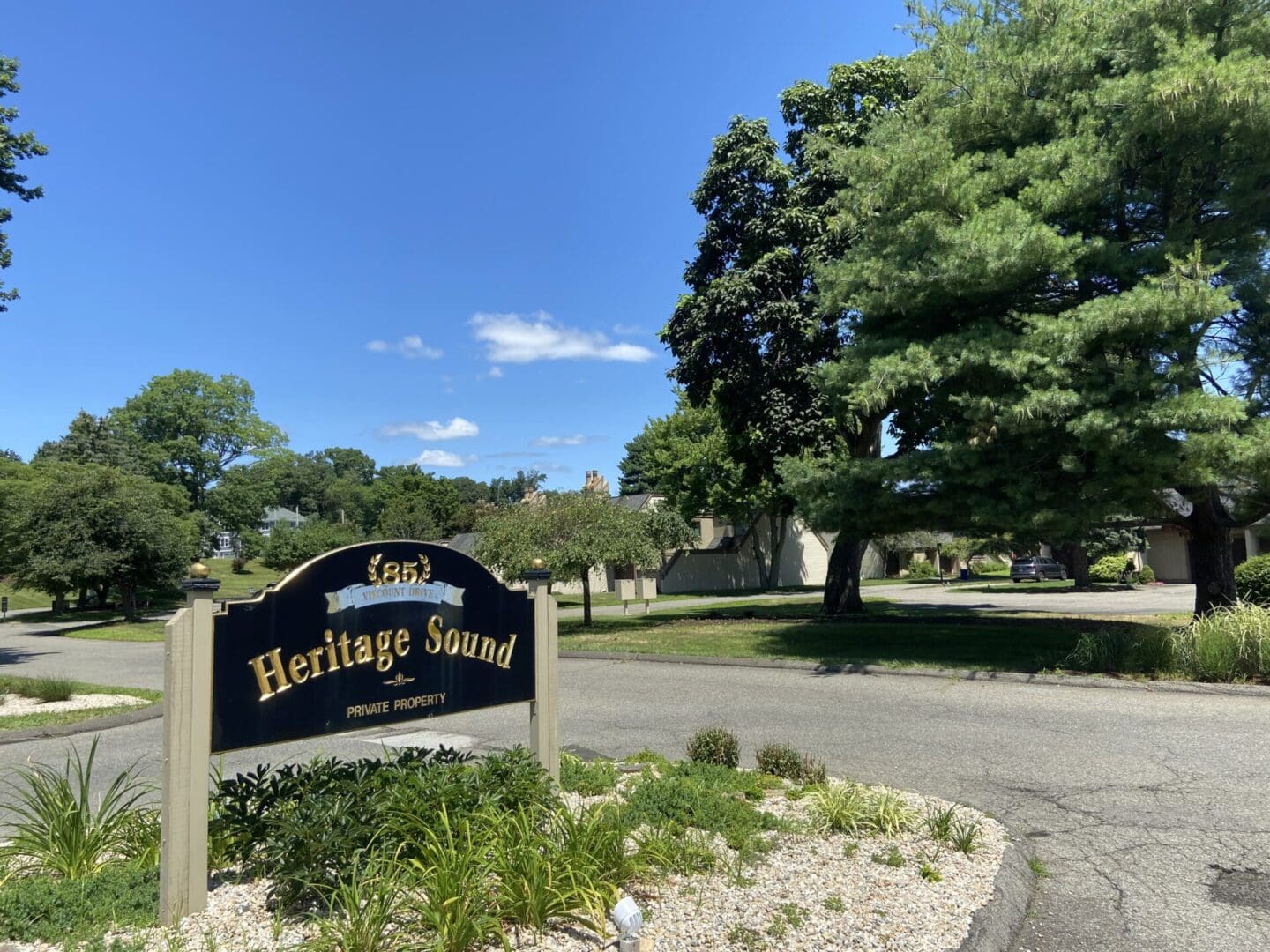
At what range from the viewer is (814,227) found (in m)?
19.8

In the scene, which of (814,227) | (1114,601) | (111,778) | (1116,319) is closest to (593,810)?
(111,778)

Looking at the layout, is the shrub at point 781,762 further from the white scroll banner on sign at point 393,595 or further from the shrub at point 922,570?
the shrub at point 922,570

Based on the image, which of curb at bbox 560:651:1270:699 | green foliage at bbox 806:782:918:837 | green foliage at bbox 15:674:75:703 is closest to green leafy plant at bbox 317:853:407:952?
green foliage at bbox 806:782:918:837

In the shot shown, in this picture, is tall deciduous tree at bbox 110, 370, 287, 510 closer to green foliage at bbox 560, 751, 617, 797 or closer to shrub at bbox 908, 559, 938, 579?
shrub at bbox 908, 559, 938, 579

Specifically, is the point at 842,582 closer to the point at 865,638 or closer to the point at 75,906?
the point at 865,638

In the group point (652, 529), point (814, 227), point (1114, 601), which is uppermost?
point (814, 227)

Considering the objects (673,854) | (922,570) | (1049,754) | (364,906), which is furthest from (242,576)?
(364,906)

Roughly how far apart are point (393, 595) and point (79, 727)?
7.62 metres

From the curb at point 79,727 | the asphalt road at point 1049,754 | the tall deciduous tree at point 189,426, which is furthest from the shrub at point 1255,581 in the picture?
the tall deciduous tree at point 189,426

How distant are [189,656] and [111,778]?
470cm

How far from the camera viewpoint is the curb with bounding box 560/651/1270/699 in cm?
989

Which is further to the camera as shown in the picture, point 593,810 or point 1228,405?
point 1228,405

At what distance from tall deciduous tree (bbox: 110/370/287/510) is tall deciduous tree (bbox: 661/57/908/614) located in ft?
160

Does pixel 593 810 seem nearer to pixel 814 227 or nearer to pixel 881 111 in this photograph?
pixel 814 227
